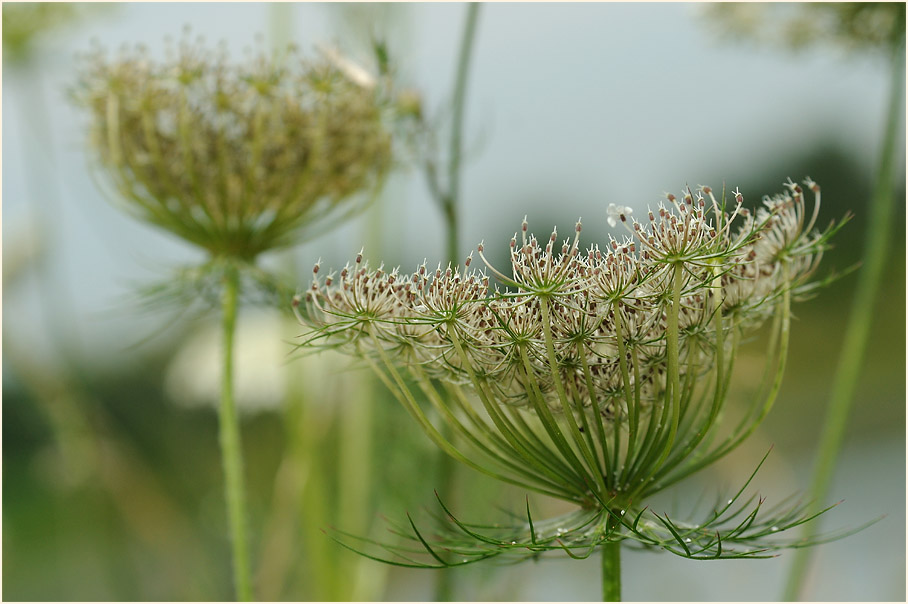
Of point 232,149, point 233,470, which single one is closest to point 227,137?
point 232,149

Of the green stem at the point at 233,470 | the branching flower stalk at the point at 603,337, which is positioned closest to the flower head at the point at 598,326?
the branching flower stalk at the point at 603,337

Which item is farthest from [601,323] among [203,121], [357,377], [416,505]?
[416,505]

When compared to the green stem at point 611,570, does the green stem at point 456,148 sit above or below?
above

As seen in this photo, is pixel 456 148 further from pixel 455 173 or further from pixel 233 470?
pixel 233 470

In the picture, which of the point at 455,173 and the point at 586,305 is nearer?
the point at 586,305

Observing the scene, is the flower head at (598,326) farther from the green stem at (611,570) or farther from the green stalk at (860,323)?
the green stalk at (860,323)

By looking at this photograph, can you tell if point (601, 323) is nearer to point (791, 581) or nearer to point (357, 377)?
point (791, 581)

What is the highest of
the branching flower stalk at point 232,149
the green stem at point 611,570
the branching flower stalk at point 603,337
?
the branching flower stalk at point 232,149

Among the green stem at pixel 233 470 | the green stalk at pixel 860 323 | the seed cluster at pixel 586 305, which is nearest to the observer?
the seed cluster at pixel 586 305
